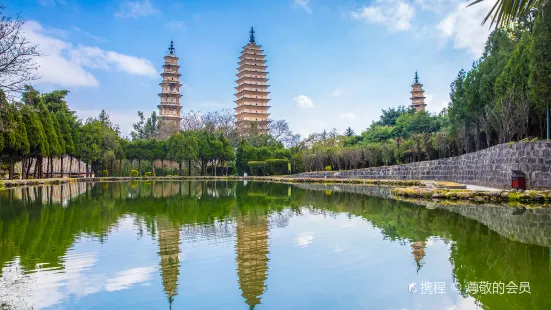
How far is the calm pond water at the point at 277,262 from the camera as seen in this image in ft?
13.5

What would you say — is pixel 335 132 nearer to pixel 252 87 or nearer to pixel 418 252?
pixel 252 87

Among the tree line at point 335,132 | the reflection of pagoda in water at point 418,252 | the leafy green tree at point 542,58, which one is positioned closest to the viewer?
the reflection of pagoda in water at point 418,252

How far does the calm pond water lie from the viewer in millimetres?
4129

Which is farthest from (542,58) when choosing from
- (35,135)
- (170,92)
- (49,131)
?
(170,92)

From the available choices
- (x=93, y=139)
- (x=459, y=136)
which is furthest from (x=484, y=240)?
(x=93, y=139)

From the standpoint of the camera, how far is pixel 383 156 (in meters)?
29.6

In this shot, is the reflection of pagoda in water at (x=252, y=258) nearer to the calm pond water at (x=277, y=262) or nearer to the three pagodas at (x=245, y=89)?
the calm pond water at (x=277, y=262)

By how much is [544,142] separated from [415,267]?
365 inches

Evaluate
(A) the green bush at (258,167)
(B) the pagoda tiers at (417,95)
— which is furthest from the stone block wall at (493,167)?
(B) the pagoda tiers at (417,95)

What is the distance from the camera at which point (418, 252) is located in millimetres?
5980

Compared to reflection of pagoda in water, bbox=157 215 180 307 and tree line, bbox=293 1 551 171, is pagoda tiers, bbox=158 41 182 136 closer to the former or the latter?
tree line, bbox=293 1 551 171

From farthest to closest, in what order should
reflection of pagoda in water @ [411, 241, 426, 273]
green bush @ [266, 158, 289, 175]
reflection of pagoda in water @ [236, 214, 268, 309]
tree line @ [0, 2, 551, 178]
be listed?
1. green bush @ [266, 158, 289, 175]
2. tree line @ [0, 2, 551, 178]
3. reflection of pagoda in water @ [411, 241, 426, 273]
4. reflection of pagoda in water @ [236, 214, 268, 309]

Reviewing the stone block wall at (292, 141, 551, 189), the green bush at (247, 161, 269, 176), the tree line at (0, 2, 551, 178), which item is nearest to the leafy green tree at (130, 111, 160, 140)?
the tree line at (0, 2, 551, 178)

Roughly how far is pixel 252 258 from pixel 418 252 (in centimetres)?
207
